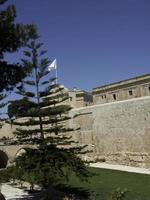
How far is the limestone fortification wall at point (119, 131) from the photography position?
69.9 ft

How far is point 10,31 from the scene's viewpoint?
10227 millimetres

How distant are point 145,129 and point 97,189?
23.8 ft

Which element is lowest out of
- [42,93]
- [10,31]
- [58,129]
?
[58,129]

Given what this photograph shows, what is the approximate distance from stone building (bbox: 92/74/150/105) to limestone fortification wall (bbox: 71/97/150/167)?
29.7 ft

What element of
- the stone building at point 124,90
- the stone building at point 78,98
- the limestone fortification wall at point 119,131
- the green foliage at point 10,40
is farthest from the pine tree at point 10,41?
the stone building at point 78,98

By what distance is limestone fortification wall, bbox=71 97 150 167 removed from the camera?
21.3 m

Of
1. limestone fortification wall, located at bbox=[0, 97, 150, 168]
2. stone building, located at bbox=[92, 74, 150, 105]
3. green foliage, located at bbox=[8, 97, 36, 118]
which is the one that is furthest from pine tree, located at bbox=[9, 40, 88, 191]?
stone building, located at bbox=[92, 74, 150, 105]

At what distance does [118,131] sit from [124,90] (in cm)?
1247

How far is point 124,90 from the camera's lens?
115ft

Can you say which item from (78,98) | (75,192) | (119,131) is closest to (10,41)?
(75,192)

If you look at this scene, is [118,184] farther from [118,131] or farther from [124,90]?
[124,90]

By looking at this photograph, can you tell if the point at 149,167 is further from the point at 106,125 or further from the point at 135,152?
the point at 106,125

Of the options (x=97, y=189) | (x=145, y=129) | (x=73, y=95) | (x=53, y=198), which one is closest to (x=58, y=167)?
(x=53, y=198)

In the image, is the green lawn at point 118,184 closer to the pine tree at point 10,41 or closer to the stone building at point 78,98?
the pine tree at point 10,41
